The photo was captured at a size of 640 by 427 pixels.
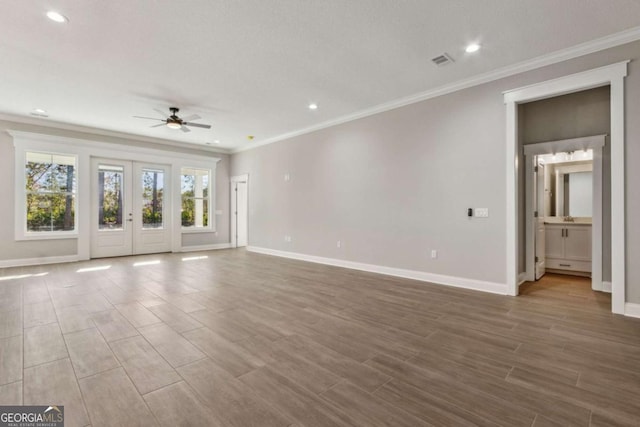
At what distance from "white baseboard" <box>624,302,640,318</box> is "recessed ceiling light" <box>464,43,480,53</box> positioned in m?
3.25

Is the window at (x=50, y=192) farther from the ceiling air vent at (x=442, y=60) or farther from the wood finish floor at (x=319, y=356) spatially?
the ceiling air vent at (x=442, y=60)

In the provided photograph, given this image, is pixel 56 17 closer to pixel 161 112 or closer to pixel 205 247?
pixel 161 112

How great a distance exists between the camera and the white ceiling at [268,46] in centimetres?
268

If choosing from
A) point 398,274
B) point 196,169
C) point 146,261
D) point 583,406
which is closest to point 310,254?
point 398,274

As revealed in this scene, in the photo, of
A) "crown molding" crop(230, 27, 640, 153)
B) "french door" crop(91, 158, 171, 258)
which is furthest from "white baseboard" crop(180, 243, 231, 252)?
"crown molding" crop(230, 27, 640, 153)

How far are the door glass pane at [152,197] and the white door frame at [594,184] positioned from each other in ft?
26.9

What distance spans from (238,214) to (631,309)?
Answer: 8.62 metres

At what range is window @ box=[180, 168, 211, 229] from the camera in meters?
8.13

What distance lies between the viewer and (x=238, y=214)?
9.24 m

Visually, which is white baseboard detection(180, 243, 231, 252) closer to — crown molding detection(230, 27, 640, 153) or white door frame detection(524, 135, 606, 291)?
crown molding detection(230, 27, 640, 153)

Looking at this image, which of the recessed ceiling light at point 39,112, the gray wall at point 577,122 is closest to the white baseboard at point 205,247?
the recessed ceiling light at point 39,112

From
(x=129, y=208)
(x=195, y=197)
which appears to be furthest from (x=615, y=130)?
(x=129, y=208)

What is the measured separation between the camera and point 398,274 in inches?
194

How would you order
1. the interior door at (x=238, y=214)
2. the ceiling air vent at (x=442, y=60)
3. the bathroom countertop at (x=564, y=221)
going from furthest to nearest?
the interior door at (x=238, y=214)
the bathroom countertop at (x=564, y=221)
the ceiling air vent at (x=442, y=60)
